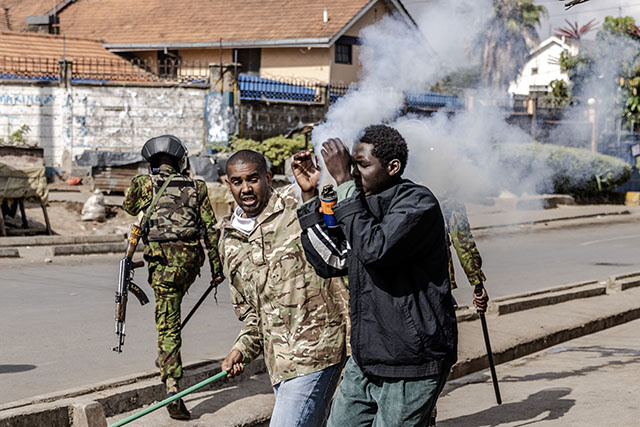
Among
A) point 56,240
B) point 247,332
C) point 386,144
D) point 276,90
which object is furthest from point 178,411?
point 276,90

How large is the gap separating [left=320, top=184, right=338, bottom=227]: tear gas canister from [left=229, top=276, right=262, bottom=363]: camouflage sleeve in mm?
689

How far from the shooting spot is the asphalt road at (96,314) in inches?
277

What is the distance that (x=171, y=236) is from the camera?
19.5 feet

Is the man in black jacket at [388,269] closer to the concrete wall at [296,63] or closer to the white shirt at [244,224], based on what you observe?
the white shirt at [244,224]

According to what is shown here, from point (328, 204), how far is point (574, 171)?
2682cm

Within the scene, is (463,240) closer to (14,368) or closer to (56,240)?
(14,368)

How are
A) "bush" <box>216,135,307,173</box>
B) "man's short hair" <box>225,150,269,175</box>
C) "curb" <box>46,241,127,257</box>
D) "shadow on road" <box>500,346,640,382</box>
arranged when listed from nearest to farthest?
"man's short hair" <box>225,150,269,175</box>
"shadow on road" <box>500,346,640,382</box>
"curb" <box>46,241,127,257</box>
"bush" <box>216,135,307,173</box>

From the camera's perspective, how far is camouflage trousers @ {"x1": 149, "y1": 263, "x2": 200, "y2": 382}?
5824mm

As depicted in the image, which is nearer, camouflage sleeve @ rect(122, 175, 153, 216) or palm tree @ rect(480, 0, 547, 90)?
camouflage sleeve @ rect(122, 175, 153, 216)

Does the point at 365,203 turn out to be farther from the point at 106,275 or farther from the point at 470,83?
the point at 470,83

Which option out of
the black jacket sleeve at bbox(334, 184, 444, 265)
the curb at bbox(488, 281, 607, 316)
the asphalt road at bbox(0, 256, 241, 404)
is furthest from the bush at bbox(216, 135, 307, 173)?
the black jacket sleeve at bbox(334, 184, 444, 265)

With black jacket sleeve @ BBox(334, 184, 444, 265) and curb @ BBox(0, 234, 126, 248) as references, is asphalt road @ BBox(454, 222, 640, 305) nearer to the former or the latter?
curb @ BBox(0, 234, 126, 248)

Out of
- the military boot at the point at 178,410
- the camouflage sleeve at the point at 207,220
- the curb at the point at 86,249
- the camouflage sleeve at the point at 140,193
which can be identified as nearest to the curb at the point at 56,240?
the curb at the point at 86,249

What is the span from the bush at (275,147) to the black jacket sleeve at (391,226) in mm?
20317
